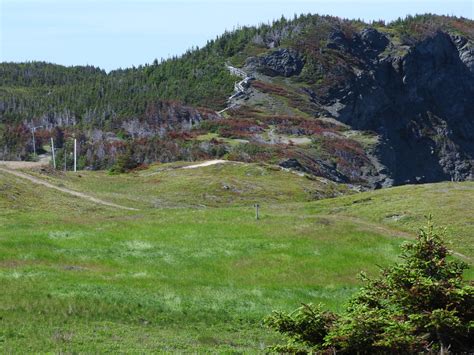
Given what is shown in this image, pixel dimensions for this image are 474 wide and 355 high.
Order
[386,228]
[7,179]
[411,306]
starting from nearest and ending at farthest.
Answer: [411,306] < [386,228] < [7,179]

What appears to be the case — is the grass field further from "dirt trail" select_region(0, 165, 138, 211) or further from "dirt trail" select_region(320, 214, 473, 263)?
"dirt trail" select_region(0, 165, 138, 211)

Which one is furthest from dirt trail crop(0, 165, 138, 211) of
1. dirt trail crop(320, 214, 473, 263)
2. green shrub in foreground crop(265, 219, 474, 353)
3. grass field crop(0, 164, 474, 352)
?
green shrub in foreground crop(265, 219, 474, 353)

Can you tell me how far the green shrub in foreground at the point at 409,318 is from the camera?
1612cm

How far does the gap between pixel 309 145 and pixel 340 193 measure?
65.9 metres

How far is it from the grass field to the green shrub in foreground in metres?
7.15

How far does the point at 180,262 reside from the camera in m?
43.5

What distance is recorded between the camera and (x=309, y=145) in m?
175

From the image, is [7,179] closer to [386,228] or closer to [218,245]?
[218,245]

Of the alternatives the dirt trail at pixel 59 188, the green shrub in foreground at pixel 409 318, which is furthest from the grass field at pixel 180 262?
the green shrub in foreground at pixel 409 318

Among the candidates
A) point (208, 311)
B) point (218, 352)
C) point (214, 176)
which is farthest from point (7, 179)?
point (218, 352)

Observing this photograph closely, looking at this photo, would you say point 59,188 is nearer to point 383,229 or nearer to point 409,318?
point 383,229

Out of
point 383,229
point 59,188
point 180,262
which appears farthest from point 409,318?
point 59,188

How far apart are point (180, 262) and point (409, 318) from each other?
27.4 meters

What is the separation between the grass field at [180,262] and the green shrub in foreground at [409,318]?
715cm
